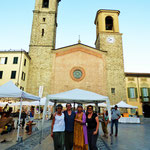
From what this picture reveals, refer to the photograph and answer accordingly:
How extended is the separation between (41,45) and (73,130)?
22.2 metres

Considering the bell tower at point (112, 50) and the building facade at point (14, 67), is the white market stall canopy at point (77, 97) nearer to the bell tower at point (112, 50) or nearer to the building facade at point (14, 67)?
the building facade at point (14, 67)

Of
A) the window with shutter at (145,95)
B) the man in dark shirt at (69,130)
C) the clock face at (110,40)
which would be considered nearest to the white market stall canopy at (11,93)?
the man in dark shirt at (69,130)

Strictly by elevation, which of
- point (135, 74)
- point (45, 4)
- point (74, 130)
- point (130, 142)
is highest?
point (45, 4)

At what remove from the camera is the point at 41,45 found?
2434 cm

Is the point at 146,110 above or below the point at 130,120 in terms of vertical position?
above

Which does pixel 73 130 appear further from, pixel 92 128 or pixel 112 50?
pixel 112 50

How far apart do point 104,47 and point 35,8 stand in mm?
15635

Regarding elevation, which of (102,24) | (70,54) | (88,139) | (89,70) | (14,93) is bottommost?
(88,139)

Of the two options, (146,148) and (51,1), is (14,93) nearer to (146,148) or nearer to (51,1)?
(146,148)

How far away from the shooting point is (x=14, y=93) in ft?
23.9

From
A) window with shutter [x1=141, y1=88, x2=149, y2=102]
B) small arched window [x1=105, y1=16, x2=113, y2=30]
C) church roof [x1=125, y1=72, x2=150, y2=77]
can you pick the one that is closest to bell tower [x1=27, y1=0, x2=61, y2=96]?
small arched window [x1=105, y1=16, x2=113, y2=30]

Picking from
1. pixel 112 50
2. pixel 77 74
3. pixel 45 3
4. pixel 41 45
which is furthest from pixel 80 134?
pixel 45 3

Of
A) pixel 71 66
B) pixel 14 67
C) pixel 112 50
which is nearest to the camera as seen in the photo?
pixel 14 67

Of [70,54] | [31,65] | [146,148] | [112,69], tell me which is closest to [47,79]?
[31,65]
